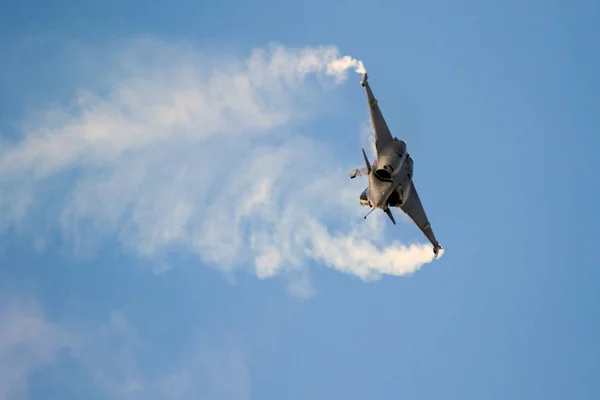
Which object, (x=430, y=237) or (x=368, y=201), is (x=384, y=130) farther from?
(x=430, y=237)

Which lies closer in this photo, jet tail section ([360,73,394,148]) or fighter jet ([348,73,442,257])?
fighter jet ([348,73,442,257])

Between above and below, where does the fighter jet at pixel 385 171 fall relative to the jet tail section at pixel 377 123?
below

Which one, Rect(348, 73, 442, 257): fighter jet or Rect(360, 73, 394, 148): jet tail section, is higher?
Rect(360, 73, 394, 148): jet tail section

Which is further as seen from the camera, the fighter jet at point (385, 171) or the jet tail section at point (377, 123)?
the jet tail section at point (377, 123)

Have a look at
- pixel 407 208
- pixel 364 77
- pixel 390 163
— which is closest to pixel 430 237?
pixel 407 208

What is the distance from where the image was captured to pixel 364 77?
13575 cm

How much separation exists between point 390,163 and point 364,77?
13033 mm

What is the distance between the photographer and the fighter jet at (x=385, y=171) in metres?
134

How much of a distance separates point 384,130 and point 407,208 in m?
14.1

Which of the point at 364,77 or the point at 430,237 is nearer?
the point at 364,77

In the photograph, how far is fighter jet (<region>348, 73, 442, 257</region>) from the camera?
13400cm

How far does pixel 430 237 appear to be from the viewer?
149375 mm

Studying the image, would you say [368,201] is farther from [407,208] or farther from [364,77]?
[364,77]

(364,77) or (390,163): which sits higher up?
(364,77)
